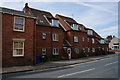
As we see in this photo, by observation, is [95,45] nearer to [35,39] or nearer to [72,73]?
[35,39]

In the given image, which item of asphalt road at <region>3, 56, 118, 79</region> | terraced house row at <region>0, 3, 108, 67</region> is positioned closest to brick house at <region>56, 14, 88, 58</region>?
terraced house row at <region>0, 3, 108, 67</region>

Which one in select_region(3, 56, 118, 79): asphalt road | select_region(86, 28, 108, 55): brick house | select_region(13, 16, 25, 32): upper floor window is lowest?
select_region(3, 56, 118, 79): asphalt road

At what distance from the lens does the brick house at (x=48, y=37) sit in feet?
72.2

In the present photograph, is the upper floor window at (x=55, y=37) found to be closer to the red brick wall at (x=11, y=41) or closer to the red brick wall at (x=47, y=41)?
the red brick wall at (x=47, y=41)

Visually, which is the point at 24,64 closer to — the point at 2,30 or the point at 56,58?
the point at 2,30

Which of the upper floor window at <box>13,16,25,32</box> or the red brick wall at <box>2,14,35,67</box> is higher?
the upper floor window at <box>13,16,25,32</box>

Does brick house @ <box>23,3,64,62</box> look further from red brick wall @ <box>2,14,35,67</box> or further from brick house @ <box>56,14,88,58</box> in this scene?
red brick wall @ <box>2,14,35,67</box>

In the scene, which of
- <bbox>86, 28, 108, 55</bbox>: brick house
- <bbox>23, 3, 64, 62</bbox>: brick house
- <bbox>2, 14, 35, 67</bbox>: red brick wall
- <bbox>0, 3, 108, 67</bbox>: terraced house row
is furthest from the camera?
<bbox>86, 28, 108, 55</bbox>: brick house

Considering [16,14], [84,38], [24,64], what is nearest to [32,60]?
[24,64]

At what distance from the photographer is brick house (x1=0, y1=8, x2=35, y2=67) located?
47.8ft

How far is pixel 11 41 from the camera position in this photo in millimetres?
15000

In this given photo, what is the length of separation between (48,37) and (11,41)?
941 cm

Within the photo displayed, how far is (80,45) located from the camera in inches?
1174

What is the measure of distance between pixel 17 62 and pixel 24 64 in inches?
40.2
